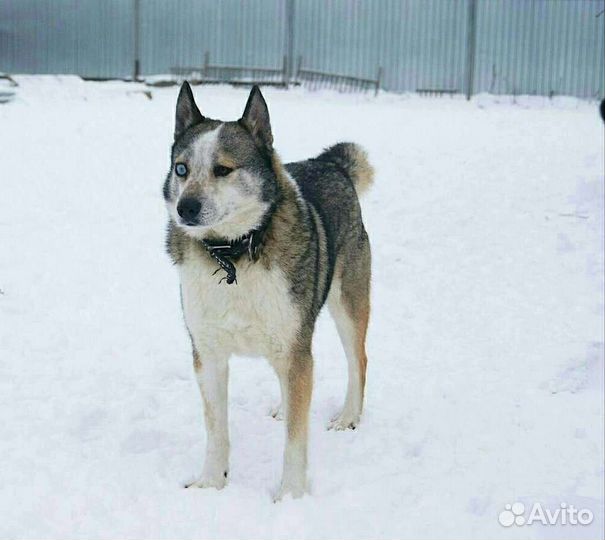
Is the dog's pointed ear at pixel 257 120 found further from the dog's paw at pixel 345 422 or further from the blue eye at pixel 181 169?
the dog's paw at pixel 345 422

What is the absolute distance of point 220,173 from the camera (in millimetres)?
3514

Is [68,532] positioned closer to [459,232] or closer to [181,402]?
[181,402]

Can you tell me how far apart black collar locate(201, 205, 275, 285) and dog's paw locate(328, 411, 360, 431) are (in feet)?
4.70

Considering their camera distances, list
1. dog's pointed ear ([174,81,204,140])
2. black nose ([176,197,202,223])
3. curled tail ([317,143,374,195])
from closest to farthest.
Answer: black nose ([176,197,202,223]), dog's pointed ear ([174,81,204,140]), curled tail ([317,143,374,195])

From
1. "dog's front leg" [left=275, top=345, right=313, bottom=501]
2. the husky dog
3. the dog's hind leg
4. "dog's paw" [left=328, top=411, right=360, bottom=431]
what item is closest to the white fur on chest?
the husky dog

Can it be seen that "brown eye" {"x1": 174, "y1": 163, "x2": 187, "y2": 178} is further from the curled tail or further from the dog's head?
the curled tail

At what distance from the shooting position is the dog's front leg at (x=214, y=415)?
12.5 ft

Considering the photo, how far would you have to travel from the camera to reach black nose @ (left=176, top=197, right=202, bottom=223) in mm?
3350

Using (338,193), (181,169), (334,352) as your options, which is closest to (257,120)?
(181,169)

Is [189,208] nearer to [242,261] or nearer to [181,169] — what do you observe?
[181,169]

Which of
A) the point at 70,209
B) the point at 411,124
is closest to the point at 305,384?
the point at 70,209

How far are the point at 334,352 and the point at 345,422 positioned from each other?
4.14 ft

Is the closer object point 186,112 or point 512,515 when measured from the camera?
point 512,515

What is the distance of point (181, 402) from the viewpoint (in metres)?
4.74
